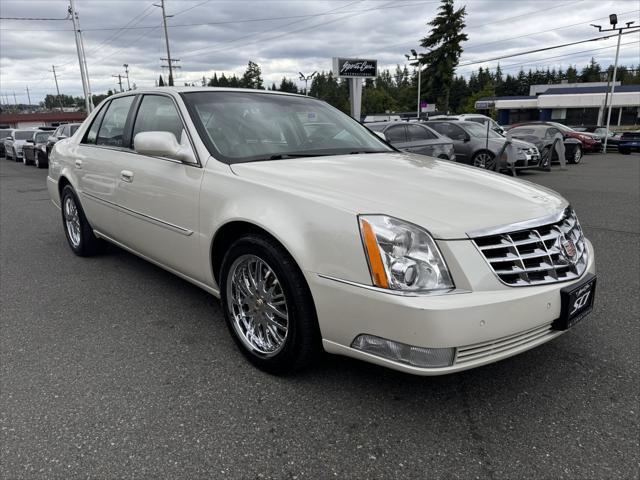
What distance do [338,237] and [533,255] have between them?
910 mm

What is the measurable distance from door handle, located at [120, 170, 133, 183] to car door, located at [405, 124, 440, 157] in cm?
849

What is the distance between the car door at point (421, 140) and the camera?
1157 cm

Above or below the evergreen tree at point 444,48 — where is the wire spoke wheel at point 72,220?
below

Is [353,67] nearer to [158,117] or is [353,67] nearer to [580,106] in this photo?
[158,117]

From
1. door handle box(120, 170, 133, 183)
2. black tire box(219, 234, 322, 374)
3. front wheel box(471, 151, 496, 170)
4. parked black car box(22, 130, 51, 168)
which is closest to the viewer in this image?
black tire box(219, 234, 322, 374)

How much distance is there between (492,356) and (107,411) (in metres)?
1.88

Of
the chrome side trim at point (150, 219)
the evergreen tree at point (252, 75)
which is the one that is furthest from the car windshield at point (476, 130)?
the evergreen tree at point (252, 75)

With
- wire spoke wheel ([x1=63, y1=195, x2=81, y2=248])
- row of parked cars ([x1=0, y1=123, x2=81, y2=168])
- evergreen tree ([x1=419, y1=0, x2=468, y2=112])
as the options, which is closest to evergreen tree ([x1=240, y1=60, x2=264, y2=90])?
evergreen tree ([x1=419, y1=0, x2=468, y2=112])

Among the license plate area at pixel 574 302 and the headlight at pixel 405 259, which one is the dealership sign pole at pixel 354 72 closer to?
the license plate area at pixel 574 302

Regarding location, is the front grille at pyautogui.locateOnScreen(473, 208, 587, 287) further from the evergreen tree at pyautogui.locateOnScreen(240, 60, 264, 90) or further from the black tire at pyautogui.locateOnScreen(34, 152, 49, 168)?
the evergreen tree at pyautogui.locateOnScreen(240, 60, 264, 90)

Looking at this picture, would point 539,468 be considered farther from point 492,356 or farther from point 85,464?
point 85,464

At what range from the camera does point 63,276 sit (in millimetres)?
4570

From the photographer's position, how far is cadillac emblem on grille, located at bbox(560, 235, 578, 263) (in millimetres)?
2453

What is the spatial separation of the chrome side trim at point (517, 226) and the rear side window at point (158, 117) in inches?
82.0
